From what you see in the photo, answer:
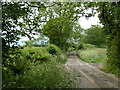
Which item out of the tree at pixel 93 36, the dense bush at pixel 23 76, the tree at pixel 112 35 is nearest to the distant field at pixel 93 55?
the tree at pixel 93 36

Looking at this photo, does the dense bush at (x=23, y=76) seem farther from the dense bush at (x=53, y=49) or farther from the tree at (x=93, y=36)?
the dense bush at (x=53, y=49)

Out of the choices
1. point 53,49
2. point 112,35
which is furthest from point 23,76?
point 53,49

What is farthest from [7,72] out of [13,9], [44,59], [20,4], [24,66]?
[44,59]

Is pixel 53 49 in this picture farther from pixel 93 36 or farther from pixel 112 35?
pixel 112 35

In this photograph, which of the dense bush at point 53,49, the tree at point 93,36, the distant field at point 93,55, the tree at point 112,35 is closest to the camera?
the tree at point 112,35

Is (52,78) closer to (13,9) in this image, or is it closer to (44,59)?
(13,9)

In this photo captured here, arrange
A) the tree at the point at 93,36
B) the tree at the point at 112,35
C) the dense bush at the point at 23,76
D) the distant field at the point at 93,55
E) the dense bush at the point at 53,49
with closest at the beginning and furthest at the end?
the dense bush at the point at 23,76, the tree at the point at 112,35, the tree at the point at 93,36, the dense bush at the point at 53,49, the distant field at the point at 93,55

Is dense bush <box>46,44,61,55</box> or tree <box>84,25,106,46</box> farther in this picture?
dense bush <box>46,44,61,55</box>

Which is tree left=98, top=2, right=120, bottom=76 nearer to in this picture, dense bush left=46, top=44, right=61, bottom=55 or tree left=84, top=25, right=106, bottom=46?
tree left=84, top=25, right=106, bottom=46

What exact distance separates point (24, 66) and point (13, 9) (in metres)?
1.25

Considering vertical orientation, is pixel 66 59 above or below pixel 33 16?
below

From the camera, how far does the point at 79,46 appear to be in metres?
5.93

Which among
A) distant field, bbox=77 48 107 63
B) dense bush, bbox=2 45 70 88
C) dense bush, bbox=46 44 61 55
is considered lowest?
distant field, bbox=77 48 107 63

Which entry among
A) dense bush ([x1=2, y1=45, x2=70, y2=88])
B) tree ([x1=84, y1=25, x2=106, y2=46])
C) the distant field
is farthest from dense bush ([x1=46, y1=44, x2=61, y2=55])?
dense bush ([x1=2, y1=45, x2=70, y2=88])
